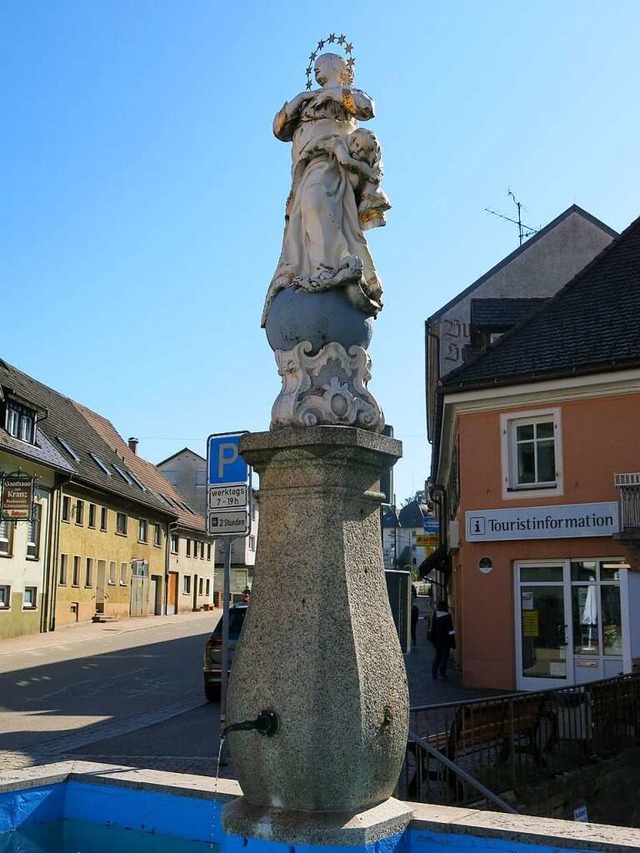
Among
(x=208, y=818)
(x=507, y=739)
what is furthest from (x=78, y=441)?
(x=208, y=818)

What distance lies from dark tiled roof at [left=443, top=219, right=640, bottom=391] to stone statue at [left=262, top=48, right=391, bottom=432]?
46.7 feet

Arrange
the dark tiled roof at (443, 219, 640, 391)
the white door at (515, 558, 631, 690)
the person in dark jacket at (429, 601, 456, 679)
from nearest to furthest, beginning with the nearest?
the white door at (515, 558, 631, 690) → the dark tiled roof at (443, 219, 640, 391) → the person in dark jacket at (429, 601, 456, 679)

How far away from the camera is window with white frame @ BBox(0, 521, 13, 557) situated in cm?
2938

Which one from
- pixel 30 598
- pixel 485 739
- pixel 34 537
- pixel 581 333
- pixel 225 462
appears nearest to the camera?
pixel 485 739

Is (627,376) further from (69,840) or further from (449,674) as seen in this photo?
(69,840)

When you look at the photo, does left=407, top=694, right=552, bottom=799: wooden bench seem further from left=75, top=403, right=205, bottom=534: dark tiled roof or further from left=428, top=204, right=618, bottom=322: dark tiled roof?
left=75, top=403, right=205, bottom=534: dark tiled roof

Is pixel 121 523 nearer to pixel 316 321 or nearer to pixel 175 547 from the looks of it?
pixel 175 547

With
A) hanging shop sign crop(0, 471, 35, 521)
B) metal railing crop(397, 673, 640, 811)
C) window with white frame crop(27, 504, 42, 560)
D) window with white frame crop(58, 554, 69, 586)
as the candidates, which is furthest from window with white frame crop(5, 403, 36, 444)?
metal railing crop(397, 673, 640, 811)

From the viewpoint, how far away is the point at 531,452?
1967 centimetres

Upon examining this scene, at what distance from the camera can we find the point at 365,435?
173 inches

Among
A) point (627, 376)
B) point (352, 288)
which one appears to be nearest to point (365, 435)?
point (352, 288)

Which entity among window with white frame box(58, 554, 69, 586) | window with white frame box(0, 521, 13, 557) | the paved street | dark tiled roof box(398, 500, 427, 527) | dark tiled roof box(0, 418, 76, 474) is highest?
dark tiled roof box(398, 500, 427, 527)

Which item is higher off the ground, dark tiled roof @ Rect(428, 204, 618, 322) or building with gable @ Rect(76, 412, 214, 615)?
dark tiled roof @ Rect(428, 204, 618, 322)

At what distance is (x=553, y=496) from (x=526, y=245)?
46.6 feet
